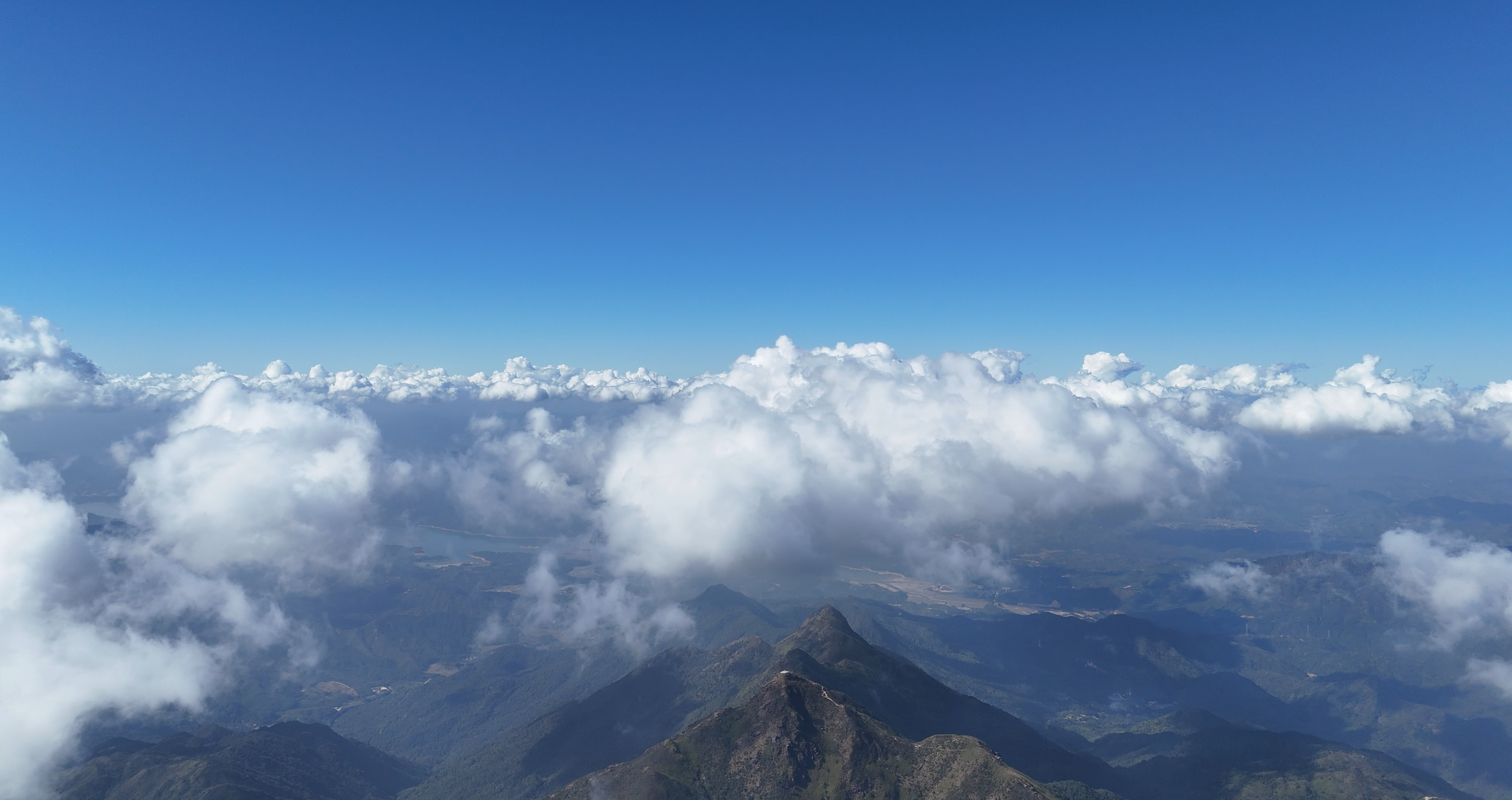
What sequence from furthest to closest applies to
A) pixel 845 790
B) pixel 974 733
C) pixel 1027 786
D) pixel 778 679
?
pixel 974 733 → pixel 778 679 → pixel 845 790 → pixel 1027 786

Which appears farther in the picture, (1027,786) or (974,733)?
(974,733)

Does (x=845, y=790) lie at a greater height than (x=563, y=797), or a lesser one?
greater

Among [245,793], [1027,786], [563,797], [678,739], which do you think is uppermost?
[1027,786]

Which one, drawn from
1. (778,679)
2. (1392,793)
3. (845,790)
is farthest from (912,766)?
(1392,793)

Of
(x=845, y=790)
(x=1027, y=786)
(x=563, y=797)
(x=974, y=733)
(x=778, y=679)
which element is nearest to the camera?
(x=1027, y=786)

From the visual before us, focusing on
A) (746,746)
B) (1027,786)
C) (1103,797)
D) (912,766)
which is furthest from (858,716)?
(1103,797)

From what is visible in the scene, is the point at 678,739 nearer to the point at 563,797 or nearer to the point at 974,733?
the point at 563,797

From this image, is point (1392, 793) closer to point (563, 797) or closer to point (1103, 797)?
point (1103, 797)
